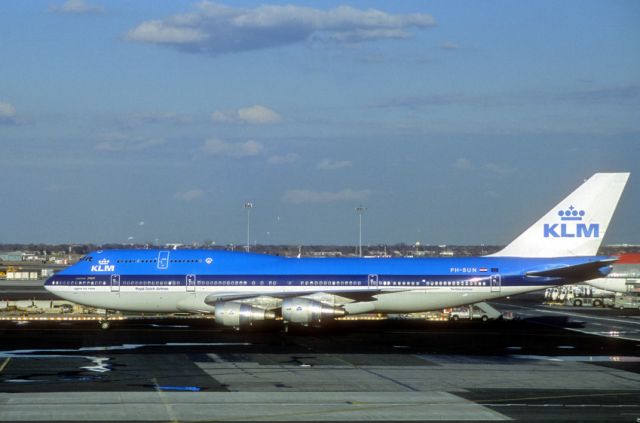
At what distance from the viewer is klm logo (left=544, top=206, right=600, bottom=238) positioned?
54.8m

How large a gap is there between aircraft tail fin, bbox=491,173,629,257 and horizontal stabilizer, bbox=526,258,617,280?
5.69 feet

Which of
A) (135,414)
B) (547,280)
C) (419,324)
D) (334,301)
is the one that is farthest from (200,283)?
(135,414)

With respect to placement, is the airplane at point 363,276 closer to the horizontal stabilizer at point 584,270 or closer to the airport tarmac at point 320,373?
the horizontal stabilizer at point 584,270

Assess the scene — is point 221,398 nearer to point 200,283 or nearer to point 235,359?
point 235,359

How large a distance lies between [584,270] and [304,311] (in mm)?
Answer: 15626

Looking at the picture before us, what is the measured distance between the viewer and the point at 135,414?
1051 inches

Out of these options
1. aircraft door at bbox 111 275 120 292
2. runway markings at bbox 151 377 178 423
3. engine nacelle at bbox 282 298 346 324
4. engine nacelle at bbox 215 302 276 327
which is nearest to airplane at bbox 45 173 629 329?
aircraft door at bbox 111 275 120 292

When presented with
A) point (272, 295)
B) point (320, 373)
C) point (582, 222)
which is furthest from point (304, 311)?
point (582, 222)

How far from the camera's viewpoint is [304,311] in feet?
169

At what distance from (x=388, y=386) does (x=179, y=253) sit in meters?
26.2

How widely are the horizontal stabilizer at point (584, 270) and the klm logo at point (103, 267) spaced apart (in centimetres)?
2516

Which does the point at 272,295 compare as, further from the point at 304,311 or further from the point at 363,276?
the point at 363,276

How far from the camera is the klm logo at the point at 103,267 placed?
56.1 metres

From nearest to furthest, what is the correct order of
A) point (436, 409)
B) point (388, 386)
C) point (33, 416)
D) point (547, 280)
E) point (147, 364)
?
point (33, 416) < point (436, 409) < point (388, 386) < point (147, 364) < point (547, 280)
